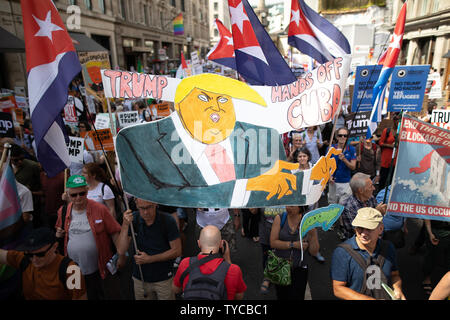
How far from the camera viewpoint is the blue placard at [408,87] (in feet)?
15.6

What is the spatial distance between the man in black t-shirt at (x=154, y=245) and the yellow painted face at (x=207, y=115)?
2.87 feet

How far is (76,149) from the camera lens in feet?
14.1

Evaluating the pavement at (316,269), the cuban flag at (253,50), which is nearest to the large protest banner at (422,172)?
the pavement at (316,269)

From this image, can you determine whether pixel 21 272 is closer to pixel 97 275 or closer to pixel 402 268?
pixel 97 275

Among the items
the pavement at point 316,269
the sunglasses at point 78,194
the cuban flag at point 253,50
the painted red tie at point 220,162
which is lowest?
the pavement at point 316,269

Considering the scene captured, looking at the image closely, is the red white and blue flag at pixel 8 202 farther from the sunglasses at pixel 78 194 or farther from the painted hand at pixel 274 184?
the painted hand at pixel 274 184

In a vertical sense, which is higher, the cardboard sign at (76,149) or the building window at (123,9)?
the building window at (123,9)

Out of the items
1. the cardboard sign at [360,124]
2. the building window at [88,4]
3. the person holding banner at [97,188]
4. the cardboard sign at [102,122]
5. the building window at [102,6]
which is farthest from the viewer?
the building window at [102,6]

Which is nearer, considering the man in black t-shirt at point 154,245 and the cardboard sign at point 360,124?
the man in black t-shirt at point 154,245

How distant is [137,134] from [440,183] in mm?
2710

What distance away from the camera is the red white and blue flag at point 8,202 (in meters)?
2.02

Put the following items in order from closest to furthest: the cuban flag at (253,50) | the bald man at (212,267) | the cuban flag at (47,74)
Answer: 1. the bald man at (212,267)
2. the cuban flag at (47,74)
3. the cuban flag at (253,50)

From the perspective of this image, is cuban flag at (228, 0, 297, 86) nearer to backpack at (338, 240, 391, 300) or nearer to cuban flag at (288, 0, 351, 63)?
cuban flag at (288, 0, 351, 63)

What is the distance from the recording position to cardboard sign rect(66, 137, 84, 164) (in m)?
4.27
